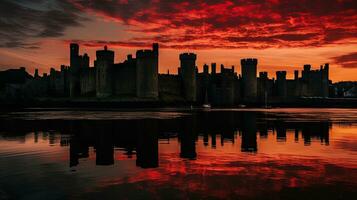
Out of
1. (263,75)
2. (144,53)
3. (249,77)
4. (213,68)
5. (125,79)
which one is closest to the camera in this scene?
(144,53)

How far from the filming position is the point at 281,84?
101 meters

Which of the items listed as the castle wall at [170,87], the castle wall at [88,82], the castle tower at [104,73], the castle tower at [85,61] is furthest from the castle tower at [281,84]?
the castle tower at [85,61]

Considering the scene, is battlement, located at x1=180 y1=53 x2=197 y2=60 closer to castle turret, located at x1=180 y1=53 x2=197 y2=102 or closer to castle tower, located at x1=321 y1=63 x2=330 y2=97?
castle turret, located at x1=180 y1=53 x2=197 y2=102

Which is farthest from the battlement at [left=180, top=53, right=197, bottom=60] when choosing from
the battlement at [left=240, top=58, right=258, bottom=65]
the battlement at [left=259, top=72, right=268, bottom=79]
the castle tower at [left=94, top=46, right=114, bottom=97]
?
the battlement at [left=259, top=72, right=268, bottom=79]

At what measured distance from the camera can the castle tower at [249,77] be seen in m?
92.5

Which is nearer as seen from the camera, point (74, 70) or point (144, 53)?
point (144, 53)

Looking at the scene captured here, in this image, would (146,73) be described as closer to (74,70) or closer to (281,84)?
(74,70)

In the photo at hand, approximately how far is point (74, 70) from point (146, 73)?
2101 cm

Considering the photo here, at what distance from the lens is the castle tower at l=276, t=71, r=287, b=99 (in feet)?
330

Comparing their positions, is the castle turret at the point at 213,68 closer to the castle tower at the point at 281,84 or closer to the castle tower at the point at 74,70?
the castle tower at the point at 281,84

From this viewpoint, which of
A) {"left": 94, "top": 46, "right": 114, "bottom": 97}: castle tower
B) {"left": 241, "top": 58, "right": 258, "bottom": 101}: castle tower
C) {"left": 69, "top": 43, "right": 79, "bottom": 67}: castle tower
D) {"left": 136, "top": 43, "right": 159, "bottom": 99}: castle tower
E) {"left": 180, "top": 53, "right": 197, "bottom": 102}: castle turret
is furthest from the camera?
{"left": 241, "top": 58, "right": 258, "bottom": 101}: castle tower

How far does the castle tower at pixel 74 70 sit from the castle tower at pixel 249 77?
34.3m

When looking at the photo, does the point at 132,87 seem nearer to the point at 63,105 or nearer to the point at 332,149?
the point at 63,105

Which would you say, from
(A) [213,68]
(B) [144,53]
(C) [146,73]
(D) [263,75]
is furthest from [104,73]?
(D) [263,75]
